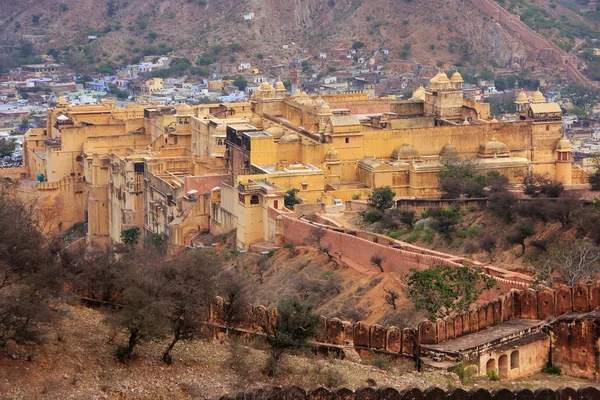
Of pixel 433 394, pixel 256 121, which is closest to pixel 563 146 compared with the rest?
pixel 256 121

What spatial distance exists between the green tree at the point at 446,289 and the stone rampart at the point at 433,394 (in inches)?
212

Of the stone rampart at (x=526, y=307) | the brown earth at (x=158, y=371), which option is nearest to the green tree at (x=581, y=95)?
the stone rampart at (x=526, y=307)

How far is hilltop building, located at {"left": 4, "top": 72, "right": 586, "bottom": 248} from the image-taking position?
40.8 meters

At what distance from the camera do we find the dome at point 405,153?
42.9 m

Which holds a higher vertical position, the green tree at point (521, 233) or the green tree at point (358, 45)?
the green tree at point (521, 233)

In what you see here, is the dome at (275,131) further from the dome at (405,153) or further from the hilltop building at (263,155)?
the dome at (405,153)

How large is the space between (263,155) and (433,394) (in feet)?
77.1

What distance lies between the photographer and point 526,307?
79.0 ft

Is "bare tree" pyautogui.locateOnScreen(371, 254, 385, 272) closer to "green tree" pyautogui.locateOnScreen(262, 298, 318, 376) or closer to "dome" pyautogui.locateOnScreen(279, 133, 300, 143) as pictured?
"green tree" pyautogui.locateOnScreen(262, 298, 318, 376)

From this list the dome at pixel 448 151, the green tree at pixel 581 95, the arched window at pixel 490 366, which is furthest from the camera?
the green tree at pixel 581 95

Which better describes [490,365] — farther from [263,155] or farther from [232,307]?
[263,155]

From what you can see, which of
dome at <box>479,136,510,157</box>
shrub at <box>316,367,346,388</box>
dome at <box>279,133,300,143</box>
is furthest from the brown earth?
dome at <box>479,136,510,157</box>

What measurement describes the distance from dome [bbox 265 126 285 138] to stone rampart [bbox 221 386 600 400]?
80.6ft

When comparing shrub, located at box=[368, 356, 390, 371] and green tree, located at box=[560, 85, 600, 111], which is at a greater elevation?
shrub, located at box=[368, 356, 390, 371]
